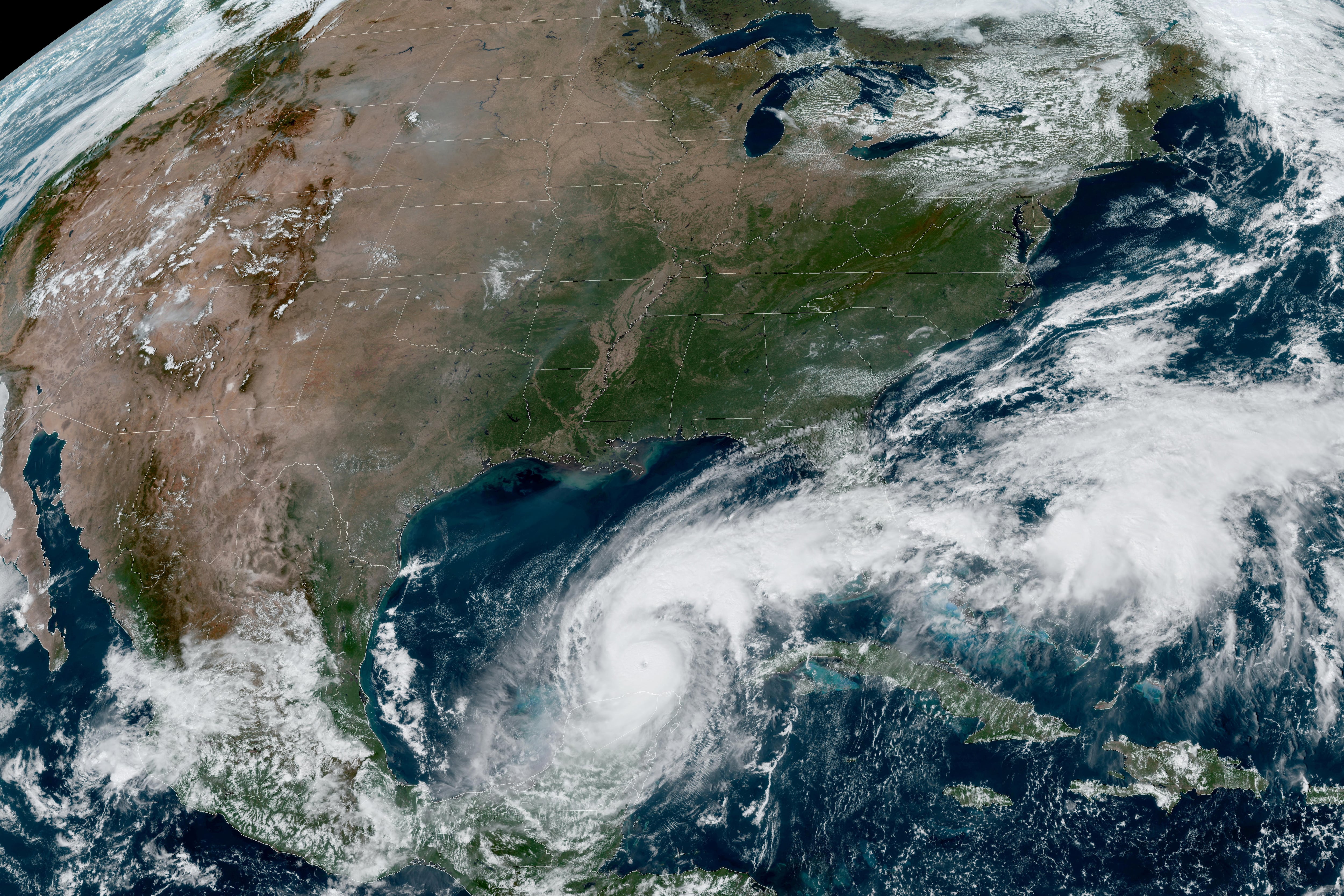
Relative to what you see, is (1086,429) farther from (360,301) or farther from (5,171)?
(5,171)

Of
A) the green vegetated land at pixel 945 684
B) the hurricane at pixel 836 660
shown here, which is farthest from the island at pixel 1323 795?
the green vegetated land at pixel 945 684

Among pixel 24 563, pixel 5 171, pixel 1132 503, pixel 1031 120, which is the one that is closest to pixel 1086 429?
pixel 1132 503

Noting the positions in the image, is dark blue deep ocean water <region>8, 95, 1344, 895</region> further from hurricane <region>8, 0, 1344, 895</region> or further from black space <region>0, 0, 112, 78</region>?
black space <region>0, 0, 112, 78</region>

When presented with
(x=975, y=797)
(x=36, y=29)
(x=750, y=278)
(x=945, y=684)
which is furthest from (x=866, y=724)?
(x=36, y=29)

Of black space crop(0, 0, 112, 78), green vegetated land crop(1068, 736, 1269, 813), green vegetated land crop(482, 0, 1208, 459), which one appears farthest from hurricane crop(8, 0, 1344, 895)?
black space crop(0, 0, 112, 78)

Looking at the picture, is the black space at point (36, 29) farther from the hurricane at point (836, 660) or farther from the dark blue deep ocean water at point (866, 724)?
the hurricane at point (836, 660)
